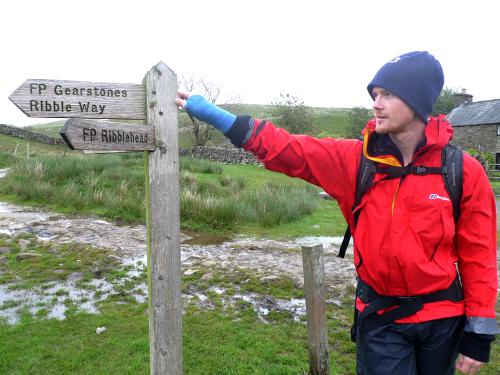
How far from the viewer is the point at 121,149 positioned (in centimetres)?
258

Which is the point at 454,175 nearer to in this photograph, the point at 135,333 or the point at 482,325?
the point at 482,325

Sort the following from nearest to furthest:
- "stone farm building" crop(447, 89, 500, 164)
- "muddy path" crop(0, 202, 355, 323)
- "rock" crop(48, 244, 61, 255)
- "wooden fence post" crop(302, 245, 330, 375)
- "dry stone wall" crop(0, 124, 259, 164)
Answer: "wooden fence post" crop(302, 245, 330, 375) → "muddy path" crop(0, 202, 355, 323) → "rock" crop(48, 244, 61, 255) → "dry stone wall" crop(0, 124, 259, 164) → "stone farm building" crop(447, 89, 500, 164)

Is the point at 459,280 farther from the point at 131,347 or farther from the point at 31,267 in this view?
the point at 31,267

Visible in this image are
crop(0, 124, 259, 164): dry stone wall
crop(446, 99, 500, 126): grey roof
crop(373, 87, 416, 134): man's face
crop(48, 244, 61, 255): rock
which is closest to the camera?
crop(373, 87, 416, 134): man's face

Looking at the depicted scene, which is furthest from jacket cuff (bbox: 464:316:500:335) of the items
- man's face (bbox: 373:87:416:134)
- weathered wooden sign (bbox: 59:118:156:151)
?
weathered wooden sign (bbox: 59:118:156:151)

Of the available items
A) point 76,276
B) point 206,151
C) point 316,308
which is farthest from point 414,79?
point 206,151

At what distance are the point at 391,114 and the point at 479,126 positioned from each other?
1559 inches

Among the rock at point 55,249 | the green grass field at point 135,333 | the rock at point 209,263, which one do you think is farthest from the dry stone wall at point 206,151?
the rock at point 209,263

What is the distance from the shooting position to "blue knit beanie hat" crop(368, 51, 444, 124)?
84.0 inches

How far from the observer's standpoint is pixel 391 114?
85.8 inches

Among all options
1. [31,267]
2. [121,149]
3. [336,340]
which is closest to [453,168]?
[121,149]

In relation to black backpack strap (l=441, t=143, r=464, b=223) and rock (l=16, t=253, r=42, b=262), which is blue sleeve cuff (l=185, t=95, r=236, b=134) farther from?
rock (l=16, t=253, r=42, b=262)

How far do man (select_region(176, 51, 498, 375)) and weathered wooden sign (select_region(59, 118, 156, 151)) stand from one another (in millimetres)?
655

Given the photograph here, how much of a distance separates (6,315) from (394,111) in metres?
5.01
